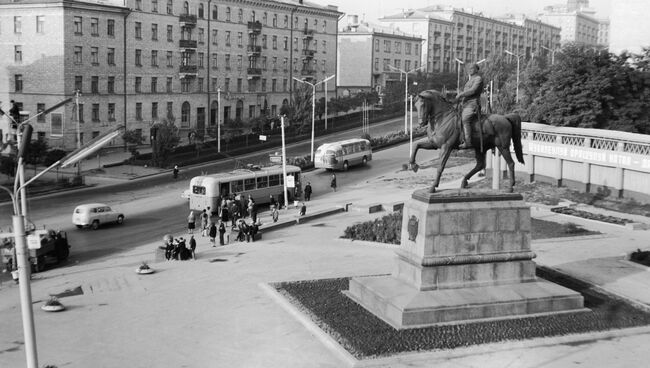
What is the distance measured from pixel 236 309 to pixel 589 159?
1174 inches

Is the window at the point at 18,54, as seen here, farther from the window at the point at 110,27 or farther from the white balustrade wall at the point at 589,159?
the white balustrade wall at the point at 589,159

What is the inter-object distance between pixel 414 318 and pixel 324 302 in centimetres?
342

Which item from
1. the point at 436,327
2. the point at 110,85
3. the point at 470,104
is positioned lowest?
the point at 436,327

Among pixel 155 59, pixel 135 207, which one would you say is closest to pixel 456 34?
pixel 155 59

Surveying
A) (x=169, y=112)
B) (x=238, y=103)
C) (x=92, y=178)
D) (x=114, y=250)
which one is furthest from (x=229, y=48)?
(x=114, y=250)

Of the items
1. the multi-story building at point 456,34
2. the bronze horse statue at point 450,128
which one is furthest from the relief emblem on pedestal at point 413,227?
the multi-story building at point 456,34

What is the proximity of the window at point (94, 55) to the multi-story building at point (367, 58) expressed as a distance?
55.2m

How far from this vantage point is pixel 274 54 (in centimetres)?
9731

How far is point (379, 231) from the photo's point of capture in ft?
120

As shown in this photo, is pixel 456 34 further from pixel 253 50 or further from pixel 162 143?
pixel 162 143

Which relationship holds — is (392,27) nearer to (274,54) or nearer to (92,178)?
(274,54)

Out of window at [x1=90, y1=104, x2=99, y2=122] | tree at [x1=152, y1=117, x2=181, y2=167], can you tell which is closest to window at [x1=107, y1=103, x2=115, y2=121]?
window at [x1=90, y1=104, x2=99, y2=122]

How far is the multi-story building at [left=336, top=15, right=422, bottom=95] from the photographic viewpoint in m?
124

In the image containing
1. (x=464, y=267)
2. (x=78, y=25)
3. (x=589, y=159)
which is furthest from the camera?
(x=78, y=25)
